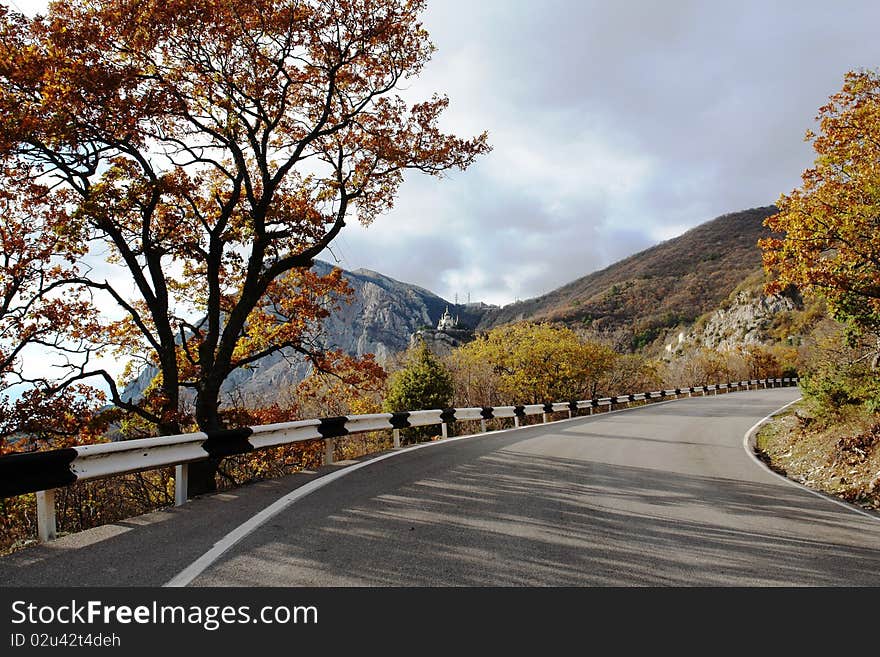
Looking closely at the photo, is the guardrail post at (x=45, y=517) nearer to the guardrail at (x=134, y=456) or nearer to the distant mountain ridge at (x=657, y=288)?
the guardrail at (x=134, y=456)

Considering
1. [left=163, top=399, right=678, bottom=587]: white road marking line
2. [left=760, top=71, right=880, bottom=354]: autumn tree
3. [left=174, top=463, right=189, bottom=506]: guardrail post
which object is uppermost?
[left=760, top=71, right=880, bottom=354]: autumn tree

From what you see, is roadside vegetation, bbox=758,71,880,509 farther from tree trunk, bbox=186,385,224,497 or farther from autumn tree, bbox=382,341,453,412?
autumn tree, bbox=382,341,453,412

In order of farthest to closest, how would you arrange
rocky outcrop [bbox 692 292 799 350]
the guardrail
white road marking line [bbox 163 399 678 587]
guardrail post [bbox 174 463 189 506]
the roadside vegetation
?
rocky outcrop [bbox 692 292 799 350] < the roadside vegetation < guardrail post [bbox 174 463 189 506] < the guardrail < white road marking line [bbox 163 399 678 587]

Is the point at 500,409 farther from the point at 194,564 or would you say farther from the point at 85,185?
the point at 194,564

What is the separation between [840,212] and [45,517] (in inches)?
537

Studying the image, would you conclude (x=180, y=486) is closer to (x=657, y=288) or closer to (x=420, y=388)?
(x=420, y=388)

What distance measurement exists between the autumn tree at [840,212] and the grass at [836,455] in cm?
285

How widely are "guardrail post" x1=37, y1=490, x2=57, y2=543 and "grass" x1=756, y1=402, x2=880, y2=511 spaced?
905 centimetres

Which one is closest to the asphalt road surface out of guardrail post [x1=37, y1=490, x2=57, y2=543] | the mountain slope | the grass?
guardrail post [x1=37, y1=490, x2=57, y2=543]

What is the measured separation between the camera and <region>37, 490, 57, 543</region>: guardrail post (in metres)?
5.24

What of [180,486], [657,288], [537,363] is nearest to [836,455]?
[180,486]

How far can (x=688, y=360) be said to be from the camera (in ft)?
212

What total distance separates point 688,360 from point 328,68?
59974 millimetres
